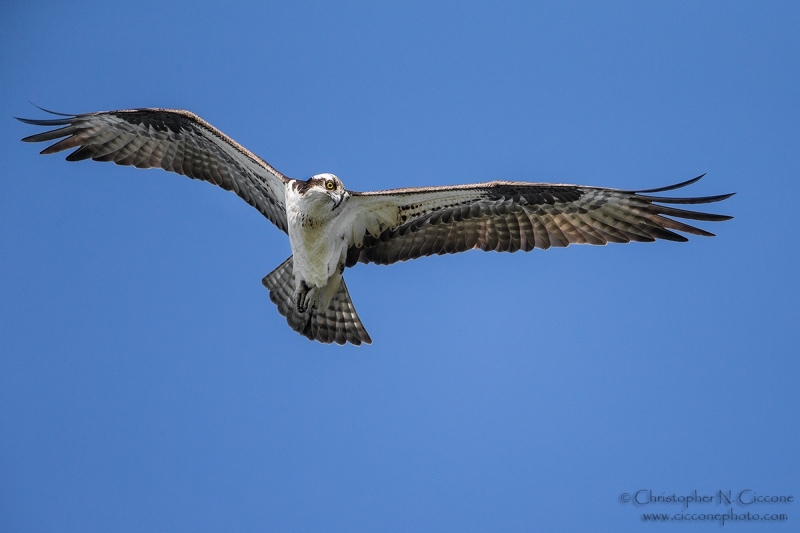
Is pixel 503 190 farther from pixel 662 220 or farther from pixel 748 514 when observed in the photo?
pixel 748 514

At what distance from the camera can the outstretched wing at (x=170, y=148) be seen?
1019 centimetres

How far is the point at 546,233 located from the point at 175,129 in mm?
Result: 5237

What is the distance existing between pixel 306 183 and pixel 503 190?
2.54 meters

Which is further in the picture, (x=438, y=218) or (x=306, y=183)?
(x=438, y=218)

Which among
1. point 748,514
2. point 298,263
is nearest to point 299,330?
point 298,263

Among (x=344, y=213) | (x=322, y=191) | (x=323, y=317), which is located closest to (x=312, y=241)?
(x=344, y=213)

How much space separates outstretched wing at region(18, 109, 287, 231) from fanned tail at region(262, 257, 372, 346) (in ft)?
2.80

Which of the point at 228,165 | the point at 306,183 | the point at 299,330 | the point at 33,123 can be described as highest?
the point at 33,123

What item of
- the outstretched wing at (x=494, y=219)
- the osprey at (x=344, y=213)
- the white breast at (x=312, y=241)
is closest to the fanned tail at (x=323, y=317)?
the osprey at (x=344, y=213)

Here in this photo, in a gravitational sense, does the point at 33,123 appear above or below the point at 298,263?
above

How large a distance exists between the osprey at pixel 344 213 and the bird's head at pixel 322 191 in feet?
0.16

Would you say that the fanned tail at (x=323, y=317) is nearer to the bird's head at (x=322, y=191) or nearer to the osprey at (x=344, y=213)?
the osprey at (x=344, y=213)

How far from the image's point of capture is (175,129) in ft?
34.1

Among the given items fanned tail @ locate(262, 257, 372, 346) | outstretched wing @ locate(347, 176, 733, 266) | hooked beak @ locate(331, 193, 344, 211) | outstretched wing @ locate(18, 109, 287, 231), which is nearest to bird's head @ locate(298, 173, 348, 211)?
hooked beak @ locate(331, 193, 344, 211)
